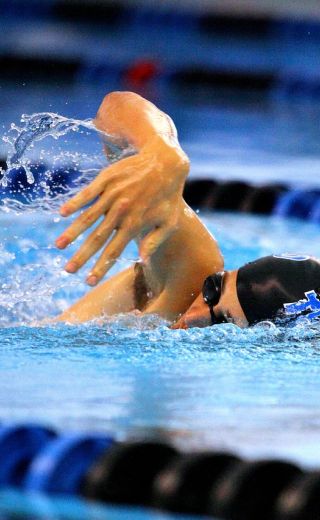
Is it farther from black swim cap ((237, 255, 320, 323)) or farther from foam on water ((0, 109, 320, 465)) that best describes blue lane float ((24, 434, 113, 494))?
black swim cap ((237, 255, 320, 323))

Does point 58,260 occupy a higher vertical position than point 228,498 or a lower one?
lower

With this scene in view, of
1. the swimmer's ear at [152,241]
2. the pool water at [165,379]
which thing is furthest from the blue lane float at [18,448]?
the swimmer's ear at [152,241]

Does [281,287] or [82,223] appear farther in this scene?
[281,287]

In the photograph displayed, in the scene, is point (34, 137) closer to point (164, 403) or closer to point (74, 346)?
point (74, 346)

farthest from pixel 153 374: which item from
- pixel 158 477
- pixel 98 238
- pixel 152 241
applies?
pixel 158 477

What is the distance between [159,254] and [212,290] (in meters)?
0.23

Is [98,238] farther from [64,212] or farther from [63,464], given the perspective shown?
[63,464]

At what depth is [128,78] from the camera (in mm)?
Result: 7871

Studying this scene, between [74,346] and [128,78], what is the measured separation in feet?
16.2

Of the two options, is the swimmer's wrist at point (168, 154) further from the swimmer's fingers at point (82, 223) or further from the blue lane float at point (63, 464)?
the blue lane float at point (63, 464)

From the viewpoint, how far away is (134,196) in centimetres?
275

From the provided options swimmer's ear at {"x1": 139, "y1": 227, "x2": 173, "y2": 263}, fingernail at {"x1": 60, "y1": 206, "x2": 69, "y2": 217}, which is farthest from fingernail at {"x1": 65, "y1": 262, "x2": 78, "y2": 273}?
swimmer's ear at {"x1": 139, "y1": 227, "x2": 173, "y2": 263}

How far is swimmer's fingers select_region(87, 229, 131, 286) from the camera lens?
2.61 m

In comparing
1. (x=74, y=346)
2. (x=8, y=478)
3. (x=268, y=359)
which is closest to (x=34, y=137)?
(x=74, y=346)
